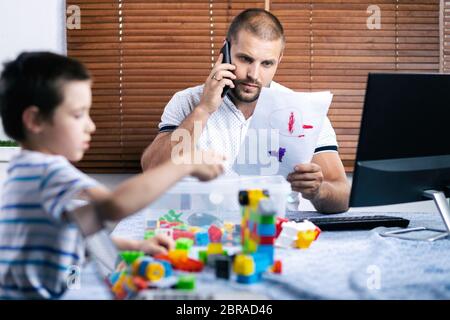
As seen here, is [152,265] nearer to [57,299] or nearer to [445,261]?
[57,299]

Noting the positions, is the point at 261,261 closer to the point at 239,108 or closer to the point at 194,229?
the point at 194,229

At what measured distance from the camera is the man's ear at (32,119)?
57cm

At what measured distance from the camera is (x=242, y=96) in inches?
60.6

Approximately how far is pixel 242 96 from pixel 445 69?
3.03ft

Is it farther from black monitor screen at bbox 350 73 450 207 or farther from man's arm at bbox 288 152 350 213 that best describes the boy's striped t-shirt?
man's arm at bbox 288 152 350 213

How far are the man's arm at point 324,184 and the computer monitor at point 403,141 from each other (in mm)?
202

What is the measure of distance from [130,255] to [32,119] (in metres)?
0.20

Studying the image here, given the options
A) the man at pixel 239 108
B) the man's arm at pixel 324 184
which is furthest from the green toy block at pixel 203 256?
the man at pixel 239 108

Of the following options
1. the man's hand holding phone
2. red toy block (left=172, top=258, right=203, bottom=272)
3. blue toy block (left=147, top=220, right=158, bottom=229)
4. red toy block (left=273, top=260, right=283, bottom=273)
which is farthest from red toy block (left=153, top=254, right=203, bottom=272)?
the man's hand holding phone

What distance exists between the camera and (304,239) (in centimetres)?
88

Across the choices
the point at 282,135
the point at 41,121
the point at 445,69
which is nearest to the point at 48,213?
the point at 41,121

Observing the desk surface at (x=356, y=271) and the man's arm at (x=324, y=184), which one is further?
the man's arm at (x=324, y=184)

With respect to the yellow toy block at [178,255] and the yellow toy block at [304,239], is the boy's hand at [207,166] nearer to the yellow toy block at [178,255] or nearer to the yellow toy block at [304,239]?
the yellow toy block at [178,255]

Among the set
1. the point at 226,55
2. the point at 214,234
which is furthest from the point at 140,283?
the point at 226,55
